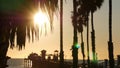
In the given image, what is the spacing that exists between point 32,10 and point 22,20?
31cm

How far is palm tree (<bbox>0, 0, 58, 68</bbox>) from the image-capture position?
8305mm

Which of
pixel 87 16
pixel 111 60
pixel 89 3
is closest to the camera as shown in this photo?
pixel 111 60

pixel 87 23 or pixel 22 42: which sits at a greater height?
pixel 87 23

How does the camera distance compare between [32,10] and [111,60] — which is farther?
[111,60]

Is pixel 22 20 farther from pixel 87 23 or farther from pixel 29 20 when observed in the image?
pixel 87 23

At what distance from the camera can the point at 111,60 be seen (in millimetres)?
37219

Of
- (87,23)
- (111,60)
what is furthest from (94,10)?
(111,60)

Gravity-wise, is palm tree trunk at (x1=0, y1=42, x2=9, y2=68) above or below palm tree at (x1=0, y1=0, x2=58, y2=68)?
below

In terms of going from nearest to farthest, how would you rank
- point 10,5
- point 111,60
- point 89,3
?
point 10,5
point 111,60
point 89,3

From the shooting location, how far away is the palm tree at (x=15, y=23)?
27.2 feet

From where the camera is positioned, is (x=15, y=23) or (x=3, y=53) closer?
(x=3, y=53)

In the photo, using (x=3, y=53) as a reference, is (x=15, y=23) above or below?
above

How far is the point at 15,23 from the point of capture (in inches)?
335

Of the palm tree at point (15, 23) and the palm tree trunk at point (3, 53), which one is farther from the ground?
the palm tree at point (15, 23)
